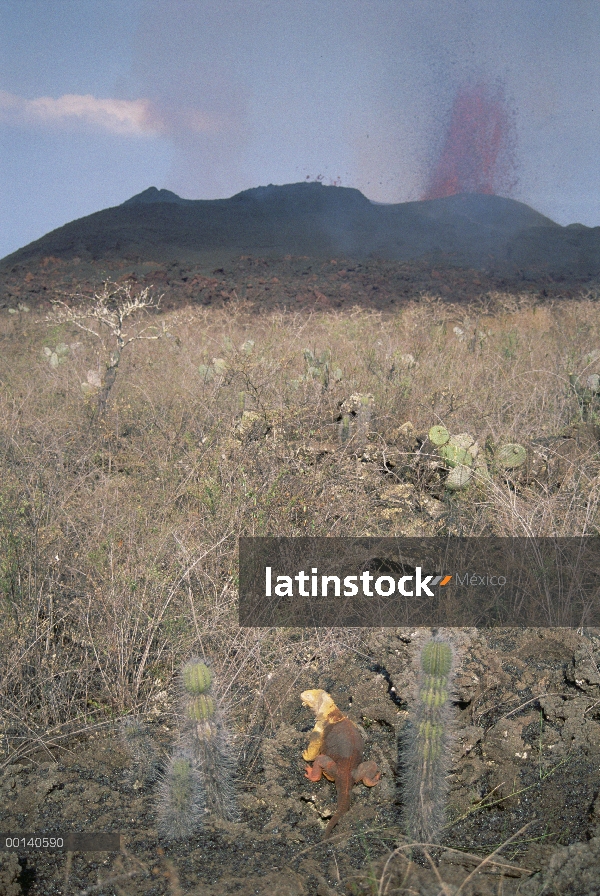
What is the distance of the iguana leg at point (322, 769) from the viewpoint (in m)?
2.11

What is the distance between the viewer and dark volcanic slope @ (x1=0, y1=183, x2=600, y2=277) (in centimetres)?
2367

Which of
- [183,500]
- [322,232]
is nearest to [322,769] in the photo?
[183,500]

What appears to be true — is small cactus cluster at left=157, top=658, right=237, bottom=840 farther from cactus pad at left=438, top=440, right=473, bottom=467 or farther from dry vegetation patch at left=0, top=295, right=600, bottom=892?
cactus pad at left=438, top=440, right=473, bottom=467

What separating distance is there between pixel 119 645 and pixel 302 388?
10.8 feet

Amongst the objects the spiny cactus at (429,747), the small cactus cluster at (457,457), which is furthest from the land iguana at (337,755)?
the small cactus cluster at (457,457)

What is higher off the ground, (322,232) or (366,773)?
(322,232)

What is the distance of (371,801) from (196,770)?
55 cm

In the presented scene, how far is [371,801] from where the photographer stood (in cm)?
214

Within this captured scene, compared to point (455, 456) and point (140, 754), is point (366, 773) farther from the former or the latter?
point (455, 456)

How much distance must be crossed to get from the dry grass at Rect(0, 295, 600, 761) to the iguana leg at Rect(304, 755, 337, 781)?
A: 0.38m

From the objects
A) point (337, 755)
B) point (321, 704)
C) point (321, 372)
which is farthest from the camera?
point (321, 372)

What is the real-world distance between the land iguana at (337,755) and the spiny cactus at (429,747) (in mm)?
164

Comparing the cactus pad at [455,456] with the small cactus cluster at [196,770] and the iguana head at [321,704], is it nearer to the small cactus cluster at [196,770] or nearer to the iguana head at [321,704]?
the iguana head at [321,704]

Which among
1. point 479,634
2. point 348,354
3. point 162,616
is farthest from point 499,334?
point 162,616
